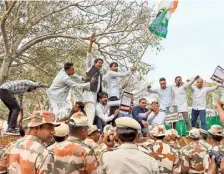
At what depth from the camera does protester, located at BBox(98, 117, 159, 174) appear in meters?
3.85

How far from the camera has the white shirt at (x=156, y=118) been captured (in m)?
10.4

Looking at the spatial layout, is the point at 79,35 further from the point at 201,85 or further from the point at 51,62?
the point at 201,85

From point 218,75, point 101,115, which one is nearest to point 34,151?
point 101,115

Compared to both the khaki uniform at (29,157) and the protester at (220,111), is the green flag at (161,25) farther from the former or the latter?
the khaki uniform at (29,157)

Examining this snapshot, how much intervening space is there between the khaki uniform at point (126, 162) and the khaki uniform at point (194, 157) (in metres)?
3.28

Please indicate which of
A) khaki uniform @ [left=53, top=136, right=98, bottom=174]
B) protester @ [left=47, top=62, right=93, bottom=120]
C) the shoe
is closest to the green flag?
protester @ [left=47, top=62, right=93, bottom=120]

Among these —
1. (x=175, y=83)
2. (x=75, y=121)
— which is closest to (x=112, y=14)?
(x=175, y=83)

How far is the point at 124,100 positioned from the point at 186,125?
7.74 feet

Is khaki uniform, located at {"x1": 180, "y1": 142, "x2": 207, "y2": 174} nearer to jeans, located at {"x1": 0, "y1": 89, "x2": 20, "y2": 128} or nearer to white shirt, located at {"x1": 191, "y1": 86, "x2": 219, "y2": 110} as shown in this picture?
jeans, located at {"x1": 0, "y1": 89, "x2": 20, "y2": 128}

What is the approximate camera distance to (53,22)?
52.5ft

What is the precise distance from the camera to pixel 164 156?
620 cm

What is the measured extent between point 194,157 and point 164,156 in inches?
42.3

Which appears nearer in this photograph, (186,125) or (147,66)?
(186,125)

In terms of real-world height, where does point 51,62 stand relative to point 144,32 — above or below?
below
